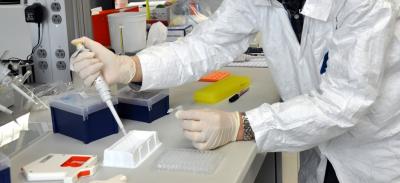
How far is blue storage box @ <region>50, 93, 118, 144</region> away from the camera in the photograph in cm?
110

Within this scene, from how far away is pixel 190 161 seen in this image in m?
0.98

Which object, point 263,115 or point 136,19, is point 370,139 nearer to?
point 263,115

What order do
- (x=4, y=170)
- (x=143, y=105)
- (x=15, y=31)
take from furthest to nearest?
(x=15, y=31), (x=143, y=105), (x=4, y=170)

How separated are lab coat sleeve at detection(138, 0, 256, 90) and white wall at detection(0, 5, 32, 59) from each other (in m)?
0.60

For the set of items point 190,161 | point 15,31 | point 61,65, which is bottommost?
point 190,161

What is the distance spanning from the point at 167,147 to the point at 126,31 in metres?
0.89

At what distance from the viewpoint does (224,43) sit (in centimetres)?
143

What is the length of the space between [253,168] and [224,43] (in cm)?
47

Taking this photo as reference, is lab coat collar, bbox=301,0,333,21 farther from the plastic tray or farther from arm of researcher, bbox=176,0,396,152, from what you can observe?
the plastic tray

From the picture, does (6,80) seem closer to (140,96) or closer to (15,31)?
(140,96)

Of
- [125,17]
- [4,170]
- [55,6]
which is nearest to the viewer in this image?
[4,170]

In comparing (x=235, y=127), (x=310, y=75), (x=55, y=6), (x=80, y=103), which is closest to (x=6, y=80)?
(x=80, y=103)

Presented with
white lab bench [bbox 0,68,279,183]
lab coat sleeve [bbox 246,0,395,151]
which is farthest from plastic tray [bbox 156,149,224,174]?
lab coat sleeve [bbox 246,0,395,151]

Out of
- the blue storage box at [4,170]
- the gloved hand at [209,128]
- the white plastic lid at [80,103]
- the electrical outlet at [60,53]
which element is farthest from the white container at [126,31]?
the blue storage box at [4,170]
